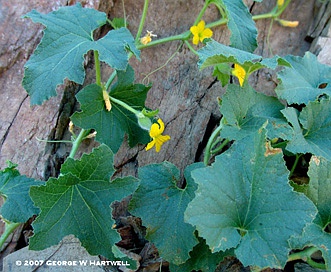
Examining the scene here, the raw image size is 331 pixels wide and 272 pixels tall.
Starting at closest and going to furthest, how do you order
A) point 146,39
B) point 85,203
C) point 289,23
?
point 85,203 < point 146,39 < point 289,23

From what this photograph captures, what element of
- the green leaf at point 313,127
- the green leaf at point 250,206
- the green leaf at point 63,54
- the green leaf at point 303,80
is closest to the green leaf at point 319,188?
the green leaf at point 313,127

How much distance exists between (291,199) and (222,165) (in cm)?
28

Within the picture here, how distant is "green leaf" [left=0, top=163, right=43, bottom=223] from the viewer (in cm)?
180

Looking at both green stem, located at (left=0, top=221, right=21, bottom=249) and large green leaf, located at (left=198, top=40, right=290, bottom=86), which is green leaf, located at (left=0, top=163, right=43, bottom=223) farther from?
large green leaf, located at (left=198, top=40, right=290, bottom=86)

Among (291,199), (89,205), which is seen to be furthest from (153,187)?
(291,199)

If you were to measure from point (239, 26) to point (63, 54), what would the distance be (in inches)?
35.6

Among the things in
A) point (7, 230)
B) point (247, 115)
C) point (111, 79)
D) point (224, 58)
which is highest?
point (224, 58)

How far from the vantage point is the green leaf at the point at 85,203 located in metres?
1.67

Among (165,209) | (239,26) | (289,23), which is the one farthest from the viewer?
(289,23)

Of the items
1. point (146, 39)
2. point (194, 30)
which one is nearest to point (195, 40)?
point (194, 30)

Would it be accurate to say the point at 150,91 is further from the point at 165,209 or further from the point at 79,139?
the point at 165,209

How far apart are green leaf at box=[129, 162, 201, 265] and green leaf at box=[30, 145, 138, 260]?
170 mm

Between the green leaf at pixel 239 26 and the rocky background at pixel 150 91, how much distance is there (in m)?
0.35

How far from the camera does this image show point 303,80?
2217 mm
